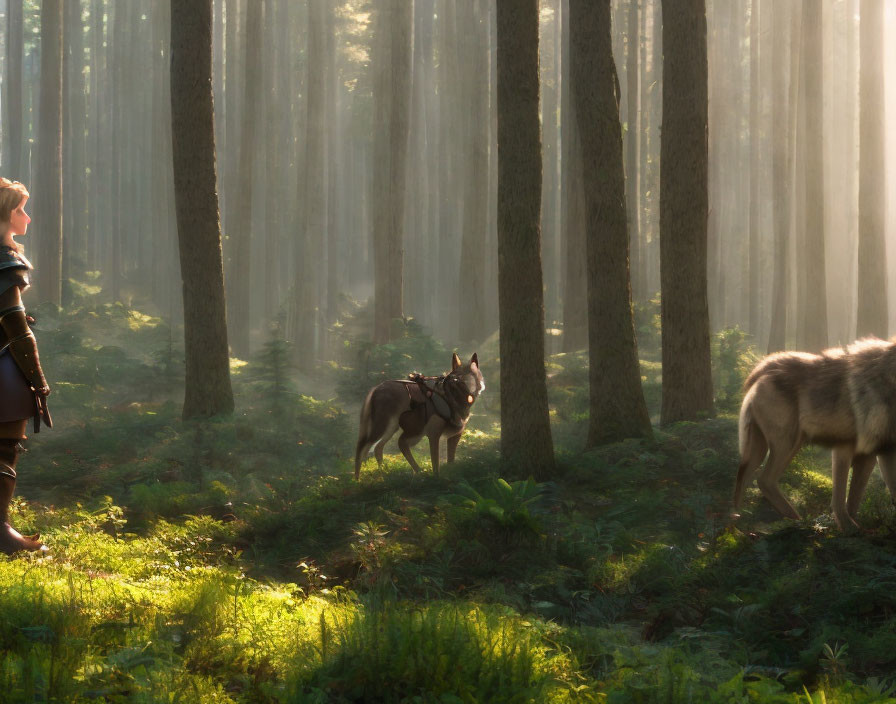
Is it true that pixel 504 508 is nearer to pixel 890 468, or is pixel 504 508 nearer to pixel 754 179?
pixel 890 468

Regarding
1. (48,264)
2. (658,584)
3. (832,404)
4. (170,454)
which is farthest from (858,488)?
(48,264)

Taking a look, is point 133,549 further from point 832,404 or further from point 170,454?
point 832,404

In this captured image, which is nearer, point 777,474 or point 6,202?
point 6,202

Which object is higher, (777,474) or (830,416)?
(830,416)

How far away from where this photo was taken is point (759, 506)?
880cm

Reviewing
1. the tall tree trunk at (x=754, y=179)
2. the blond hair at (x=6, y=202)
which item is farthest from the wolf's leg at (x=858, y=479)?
the tall tree trunk at (x=754, y=179)

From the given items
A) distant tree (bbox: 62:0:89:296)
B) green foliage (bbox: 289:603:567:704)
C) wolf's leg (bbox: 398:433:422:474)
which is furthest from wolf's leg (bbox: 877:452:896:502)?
distant tree (bbox: 62:0:89:296)

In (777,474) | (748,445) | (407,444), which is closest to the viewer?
(777,474)

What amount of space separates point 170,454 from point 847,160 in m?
50.3

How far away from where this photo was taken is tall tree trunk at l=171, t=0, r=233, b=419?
14438 mm

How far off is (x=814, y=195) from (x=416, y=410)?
58.0ft

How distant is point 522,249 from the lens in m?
10.4

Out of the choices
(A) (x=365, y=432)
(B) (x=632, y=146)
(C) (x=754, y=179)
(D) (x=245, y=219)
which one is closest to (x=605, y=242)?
(A) (x=365, y=432)

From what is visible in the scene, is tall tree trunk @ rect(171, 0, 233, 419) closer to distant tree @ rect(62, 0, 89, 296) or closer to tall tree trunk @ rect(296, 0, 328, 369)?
tall tree trunk @ rect(296, 0, 328, 369)
